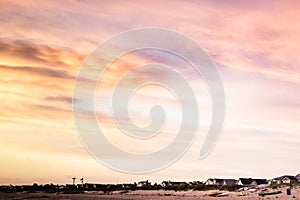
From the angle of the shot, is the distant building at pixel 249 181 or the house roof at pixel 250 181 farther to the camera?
the house roof at pixel 250 181

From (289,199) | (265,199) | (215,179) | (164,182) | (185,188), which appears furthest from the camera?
(164,182)

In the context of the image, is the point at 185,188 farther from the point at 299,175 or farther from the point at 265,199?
the point at 265,199

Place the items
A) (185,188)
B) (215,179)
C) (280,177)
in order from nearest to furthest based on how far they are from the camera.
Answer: (185,188) → (280,177) → (215,179)

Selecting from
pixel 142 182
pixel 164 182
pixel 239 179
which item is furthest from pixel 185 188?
pixel 142 182

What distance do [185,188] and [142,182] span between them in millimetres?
74778

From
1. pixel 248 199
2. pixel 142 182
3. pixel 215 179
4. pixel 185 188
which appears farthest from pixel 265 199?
pixel 142 182

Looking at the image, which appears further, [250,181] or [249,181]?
[250,181]

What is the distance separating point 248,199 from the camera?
2451 inches

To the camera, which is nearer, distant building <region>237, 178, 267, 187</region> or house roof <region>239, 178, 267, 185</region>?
distant building <region>237, 178, 267, 187</region>

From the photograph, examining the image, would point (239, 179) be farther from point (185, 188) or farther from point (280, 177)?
point (185, 188)

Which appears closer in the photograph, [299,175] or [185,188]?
[185,188]

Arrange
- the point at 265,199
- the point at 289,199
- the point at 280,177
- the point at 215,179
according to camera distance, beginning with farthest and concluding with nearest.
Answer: the point at 215,179, the point at 280,177, the point at 265,199, the point at 289,199

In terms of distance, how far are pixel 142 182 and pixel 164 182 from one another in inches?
588

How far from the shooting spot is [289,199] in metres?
54.6
